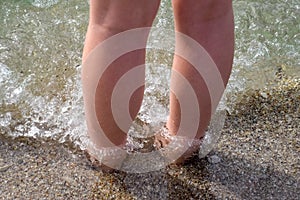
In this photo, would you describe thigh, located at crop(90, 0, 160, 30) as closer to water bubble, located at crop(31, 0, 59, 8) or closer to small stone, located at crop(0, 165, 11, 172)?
small stone, located at crop(0, 165, 11, 172)

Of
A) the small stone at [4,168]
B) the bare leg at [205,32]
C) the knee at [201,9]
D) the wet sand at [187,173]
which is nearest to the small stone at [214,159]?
the wet sand at [187,173]

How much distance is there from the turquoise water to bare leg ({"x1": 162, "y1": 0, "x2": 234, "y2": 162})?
29cm

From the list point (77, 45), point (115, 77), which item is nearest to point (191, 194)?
point (115, 77)

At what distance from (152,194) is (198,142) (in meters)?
0.19

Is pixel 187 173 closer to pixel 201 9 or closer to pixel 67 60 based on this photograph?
pixel 201 9

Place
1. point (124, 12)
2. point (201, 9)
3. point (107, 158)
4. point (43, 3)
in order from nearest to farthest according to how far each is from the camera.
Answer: point (124, 12) < point (201, 9) < point (107, 158) < point (43, 3)

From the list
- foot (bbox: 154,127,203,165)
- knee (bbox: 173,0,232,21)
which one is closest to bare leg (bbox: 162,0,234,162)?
knee (bbox: 173,0,232,21)

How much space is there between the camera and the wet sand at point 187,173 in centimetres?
145

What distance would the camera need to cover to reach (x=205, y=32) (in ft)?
4.48

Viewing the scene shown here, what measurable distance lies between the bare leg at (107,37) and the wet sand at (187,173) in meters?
0.13

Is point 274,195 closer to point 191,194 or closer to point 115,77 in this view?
point 191,194

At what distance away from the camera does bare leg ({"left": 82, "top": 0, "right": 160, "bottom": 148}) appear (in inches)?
47.9

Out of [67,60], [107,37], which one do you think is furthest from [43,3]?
[107,37]

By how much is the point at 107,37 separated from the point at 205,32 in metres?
0.24
